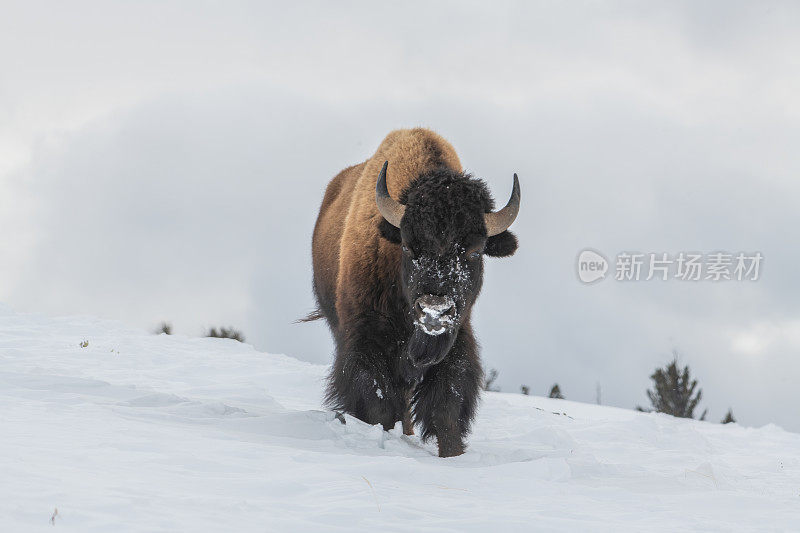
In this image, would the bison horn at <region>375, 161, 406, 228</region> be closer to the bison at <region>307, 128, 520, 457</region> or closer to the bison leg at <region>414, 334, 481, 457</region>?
the bison at <region>307, 128, 520, 457</region>

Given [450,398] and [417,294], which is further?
[450,398]

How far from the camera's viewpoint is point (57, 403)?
16.6ft

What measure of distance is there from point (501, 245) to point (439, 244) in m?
0.91

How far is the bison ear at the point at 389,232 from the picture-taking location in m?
6.12

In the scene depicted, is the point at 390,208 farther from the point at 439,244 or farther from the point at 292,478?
the point at 292,478

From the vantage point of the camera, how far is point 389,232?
6137 millimetres

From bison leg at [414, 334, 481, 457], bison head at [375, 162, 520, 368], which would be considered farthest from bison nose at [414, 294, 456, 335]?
bison leg at [414, 334, 481, 457]

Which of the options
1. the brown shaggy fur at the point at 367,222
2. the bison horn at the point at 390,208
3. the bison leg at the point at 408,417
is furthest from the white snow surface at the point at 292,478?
the bison horn at the point at 390,208

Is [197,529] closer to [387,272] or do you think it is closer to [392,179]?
[387,272]

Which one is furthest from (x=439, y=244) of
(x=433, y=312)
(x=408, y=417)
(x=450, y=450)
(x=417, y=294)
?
(x=408, y=417)

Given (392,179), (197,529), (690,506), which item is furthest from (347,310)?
(197,529)

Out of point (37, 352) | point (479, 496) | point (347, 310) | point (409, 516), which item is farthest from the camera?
point (37, 352)

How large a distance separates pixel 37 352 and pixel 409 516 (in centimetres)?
767

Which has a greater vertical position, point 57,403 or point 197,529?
point 197,529
